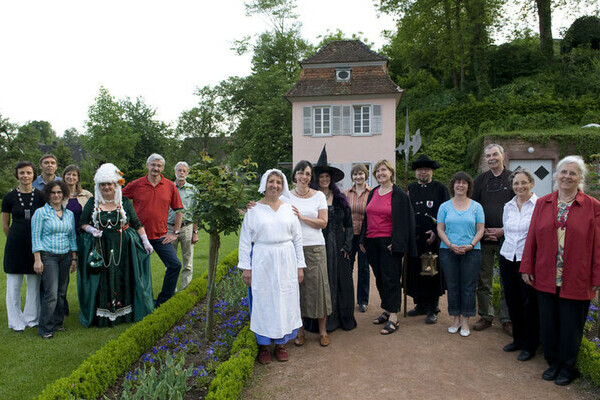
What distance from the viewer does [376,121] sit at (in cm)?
2231

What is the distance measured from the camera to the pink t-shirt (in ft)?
17.6

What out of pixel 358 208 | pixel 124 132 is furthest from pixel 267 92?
pixel 358 208

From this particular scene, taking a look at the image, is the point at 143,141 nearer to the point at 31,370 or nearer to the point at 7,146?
the point at 7,146

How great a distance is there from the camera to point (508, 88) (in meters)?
24.0

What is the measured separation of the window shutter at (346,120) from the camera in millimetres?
22531

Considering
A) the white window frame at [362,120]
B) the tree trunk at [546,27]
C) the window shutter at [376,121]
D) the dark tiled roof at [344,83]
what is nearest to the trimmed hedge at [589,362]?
the window shutter at [376,121]

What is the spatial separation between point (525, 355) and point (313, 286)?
7.50 feet

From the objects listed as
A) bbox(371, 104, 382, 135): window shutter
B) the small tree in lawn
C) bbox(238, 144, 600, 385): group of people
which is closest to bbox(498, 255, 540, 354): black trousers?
bbox(238, 144, 600, 385): group of people

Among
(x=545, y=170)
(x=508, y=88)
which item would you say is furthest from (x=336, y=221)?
(x=508, y=88)

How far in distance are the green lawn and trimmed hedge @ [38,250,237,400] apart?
1.92 ft

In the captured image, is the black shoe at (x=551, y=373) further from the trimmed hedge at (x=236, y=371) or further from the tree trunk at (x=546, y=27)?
the tree trunk at (x=546, y=27)

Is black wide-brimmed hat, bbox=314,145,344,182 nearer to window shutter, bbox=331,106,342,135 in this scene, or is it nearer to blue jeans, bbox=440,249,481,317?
blue jeans, bbox=440,249,481,317

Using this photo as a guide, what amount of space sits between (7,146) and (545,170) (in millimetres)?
37395

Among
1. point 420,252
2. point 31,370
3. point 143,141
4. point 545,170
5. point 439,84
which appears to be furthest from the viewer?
point 143,141
